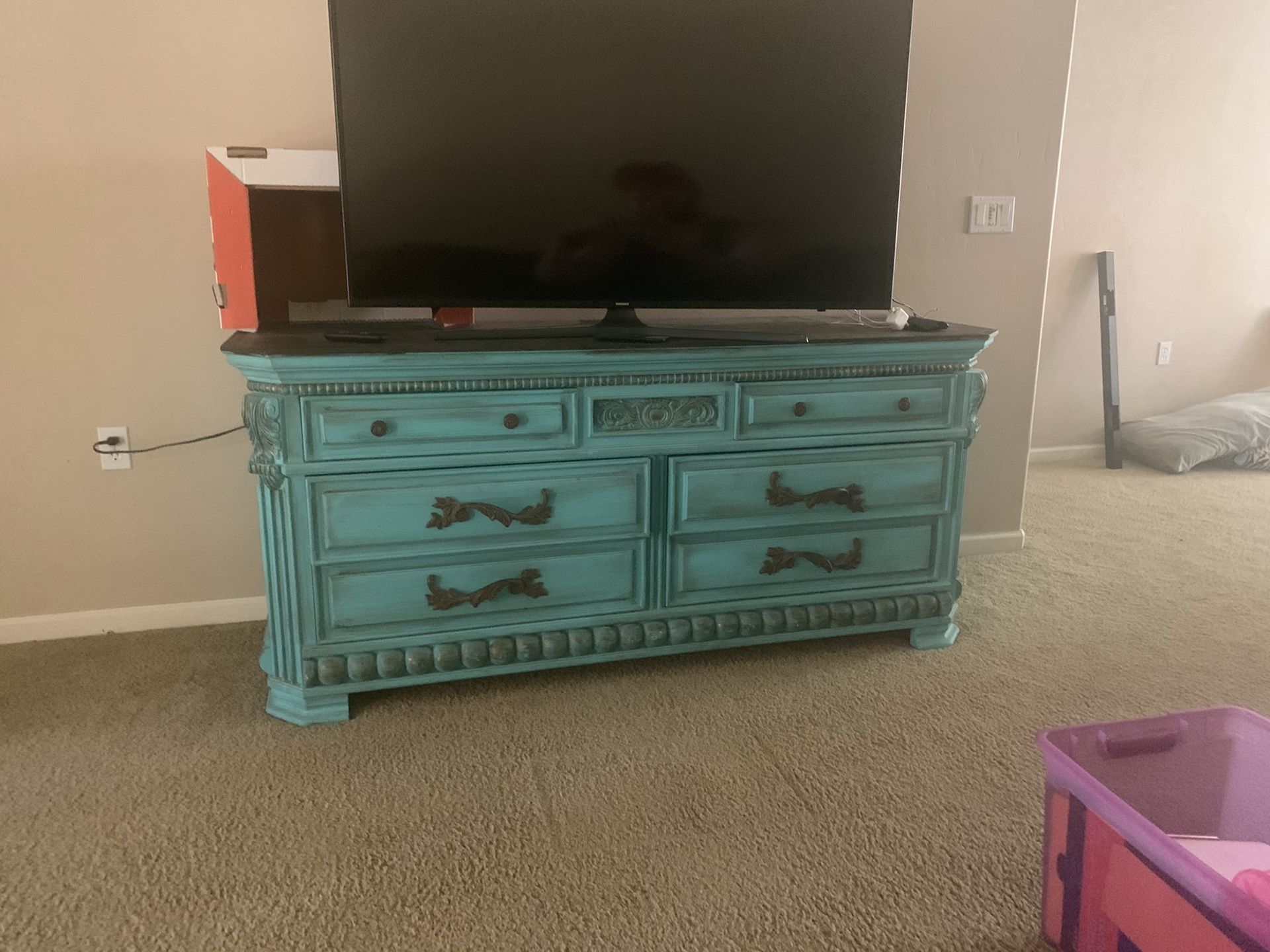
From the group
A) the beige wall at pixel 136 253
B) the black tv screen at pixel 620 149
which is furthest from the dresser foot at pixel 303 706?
the black tv screen at pixel 620 149

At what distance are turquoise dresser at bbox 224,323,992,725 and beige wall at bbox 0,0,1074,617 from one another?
1.24 ft

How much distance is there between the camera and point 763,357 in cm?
187

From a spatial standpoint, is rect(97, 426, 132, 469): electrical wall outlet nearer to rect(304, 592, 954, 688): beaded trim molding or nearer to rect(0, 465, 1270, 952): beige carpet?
rect(0, 465, 1270, 952): beige carpet

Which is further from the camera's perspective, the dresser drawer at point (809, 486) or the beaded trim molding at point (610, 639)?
the dresser drawer at point (809, 486)

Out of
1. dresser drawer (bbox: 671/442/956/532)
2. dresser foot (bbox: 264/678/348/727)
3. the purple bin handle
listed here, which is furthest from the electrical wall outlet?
the purple bin handle

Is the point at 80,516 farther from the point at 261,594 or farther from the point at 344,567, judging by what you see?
the point at 344,567

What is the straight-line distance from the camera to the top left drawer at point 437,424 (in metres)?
1.67

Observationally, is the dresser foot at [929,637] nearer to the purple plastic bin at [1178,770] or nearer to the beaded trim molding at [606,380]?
the beaded trim molding at [606,380]

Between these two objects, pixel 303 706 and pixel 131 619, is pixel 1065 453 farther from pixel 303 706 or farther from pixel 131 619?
pixel 131 619

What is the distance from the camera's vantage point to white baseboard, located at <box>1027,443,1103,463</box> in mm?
3896

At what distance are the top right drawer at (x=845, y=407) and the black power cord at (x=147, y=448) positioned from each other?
45.2 inches

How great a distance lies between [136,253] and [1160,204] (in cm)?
383

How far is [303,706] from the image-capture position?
1789mm

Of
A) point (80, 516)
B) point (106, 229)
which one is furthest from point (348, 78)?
point (80, 516)
